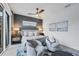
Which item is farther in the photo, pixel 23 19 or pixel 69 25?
pixel 23 19

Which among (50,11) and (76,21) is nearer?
(76,21)

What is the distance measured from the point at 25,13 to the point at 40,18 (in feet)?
2.94

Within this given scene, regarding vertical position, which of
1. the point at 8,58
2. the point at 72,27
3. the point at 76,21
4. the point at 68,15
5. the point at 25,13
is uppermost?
the point at 25,13

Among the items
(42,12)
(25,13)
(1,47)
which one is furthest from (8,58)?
(25,13)

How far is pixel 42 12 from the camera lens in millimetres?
4012

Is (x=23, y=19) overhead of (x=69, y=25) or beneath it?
overhead

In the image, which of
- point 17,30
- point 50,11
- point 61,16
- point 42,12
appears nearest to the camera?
point 61,16

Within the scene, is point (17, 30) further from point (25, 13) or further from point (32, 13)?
point (32, 13)

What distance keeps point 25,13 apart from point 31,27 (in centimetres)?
79

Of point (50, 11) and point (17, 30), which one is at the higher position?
point (50, 11)

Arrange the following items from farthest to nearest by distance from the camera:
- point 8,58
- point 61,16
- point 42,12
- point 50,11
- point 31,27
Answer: point 31,27
point 42,12
point 50,11
point 61,16
point 8,58

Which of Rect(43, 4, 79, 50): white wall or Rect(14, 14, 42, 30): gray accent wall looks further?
Rect(14, 14, 42, 30): gray accent wall

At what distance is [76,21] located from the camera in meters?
3.40

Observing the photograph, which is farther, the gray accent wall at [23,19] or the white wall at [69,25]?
the gray accent wall at [23,19]
